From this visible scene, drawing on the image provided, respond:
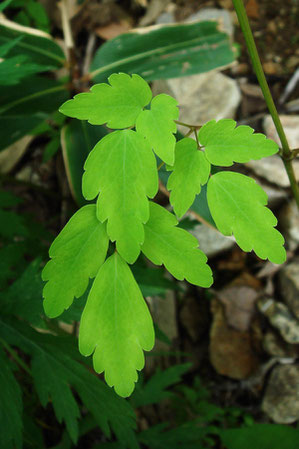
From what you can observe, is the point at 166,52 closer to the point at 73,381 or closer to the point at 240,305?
the point at 240,305

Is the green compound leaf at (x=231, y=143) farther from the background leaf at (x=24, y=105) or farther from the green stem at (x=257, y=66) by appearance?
the background leaf at (x=24, y=105)

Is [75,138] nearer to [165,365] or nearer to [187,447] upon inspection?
[165,365]

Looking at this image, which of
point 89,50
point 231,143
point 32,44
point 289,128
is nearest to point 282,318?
point 289,128

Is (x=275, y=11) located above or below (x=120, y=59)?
below

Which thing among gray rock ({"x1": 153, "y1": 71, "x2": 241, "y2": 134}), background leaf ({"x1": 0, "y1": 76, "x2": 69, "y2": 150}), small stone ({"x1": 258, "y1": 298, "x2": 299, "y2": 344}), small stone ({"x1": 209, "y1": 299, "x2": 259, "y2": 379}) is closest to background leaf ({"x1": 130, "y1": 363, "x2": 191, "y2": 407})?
small stone ({"x1": 209, "y1": 299, "x2": 259, "y2": 379})

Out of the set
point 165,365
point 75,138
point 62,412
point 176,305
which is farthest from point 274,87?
point 62,412

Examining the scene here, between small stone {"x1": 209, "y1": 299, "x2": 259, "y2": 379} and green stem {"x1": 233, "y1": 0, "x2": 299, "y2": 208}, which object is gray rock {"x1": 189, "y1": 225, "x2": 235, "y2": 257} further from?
green stem {"x1": 233, "y1": 0, "x2": 299, "y2": 208}

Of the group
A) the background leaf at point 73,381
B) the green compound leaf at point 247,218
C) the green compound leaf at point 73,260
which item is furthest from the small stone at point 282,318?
the green compound leaf at point 73,260
